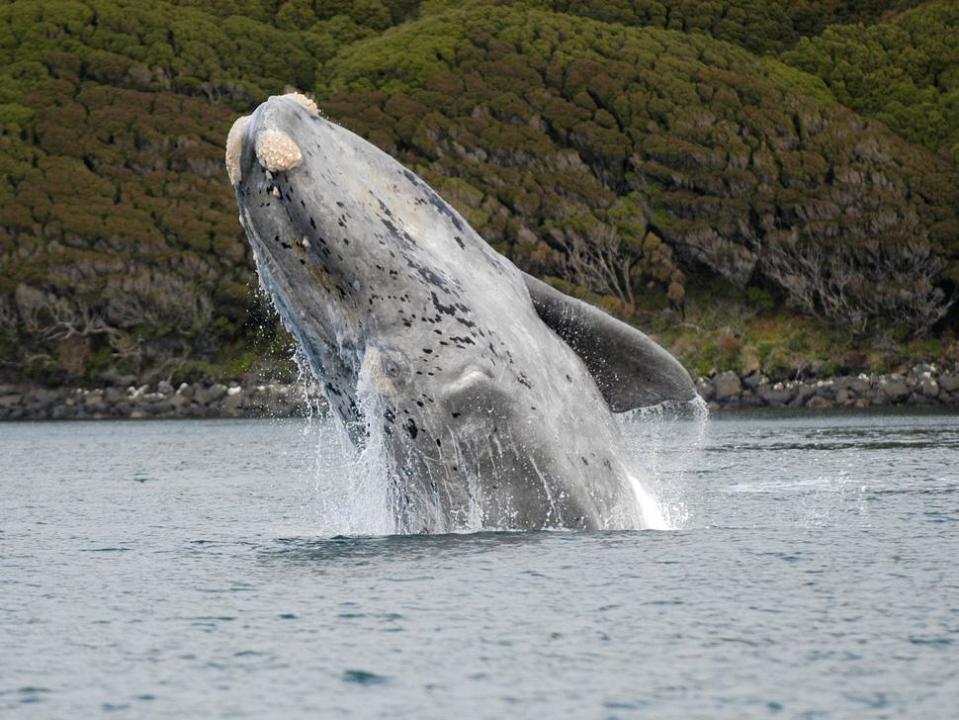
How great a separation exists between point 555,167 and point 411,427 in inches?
3790

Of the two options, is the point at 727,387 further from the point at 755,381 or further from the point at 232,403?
the point at 232,403

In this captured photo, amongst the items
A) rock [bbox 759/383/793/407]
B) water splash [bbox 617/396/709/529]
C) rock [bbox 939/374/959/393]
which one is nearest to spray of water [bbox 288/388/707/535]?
water splash [bbox 617/396/709/529]

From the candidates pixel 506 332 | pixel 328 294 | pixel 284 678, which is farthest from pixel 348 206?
pixel 284 678

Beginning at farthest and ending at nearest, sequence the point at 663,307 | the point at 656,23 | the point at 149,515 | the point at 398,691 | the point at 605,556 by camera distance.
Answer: the point at 656,23, the point at 663,307, the point at 149,515, the point at 605,556, the point at 398,691

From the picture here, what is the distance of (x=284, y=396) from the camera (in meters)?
89.4

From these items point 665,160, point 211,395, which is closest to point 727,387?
point 665,160

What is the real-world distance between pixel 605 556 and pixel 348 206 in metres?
4.08

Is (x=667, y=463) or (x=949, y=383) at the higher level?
(x=667, y=463)

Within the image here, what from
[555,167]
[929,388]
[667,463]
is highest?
[555,167]

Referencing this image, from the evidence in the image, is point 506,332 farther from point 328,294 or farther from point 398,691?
point 398,691

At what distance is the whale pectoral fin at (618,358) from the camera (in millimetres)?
13984

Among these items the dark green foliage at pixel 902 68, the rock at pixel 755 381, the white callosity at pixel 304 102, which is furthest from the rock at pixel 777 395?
the white callosity at pixel 304 102

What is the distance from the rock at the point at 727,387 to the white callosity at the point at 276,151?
7159cm

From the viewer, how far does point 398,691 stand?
10.5 m
